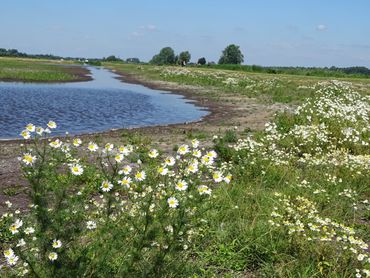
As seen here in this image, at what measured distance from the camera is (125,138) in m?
15.0

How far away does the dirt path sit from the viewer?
8875 millimetres

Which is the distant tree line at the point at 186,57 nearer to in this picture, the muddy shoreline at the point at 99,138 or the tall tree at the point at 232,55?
the tall tree at the point at 232,55

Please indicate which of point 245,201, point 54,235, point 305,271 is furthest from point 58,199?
point 245,201

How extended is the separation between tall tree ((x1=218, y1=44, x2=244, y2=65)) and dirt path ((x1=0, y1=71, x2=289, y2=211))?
107 meters

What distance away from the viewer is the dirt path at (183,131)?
29.1ft

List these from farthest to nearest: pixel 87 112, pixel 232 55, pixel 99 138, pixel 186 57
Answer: pixel 232 55 → pixel 186 57 → pixel 87 112 → pixel 99 138

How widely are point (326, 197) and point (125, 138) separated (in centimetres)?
894

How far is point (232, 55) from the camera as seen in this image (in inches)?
5453

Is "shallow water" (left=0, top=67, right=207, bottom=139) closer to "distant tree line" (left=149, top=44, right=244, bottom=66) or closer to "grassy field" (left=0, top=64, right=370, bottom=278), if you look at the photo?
"grassy field" (left=0, top=64, right=370, bottom=278)

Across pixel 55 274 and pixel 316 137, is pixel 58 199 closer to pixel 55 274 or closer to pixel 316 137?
pixel 55 274

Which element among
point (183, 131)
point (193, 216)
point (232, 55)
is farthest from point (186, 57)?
point (193, 216)

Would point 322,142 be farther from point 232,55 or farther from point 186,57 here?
point 232,55

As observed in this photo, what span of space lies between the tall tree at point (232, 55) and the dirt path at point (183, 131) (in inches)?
4217

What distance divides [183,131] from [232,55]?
413 feet
